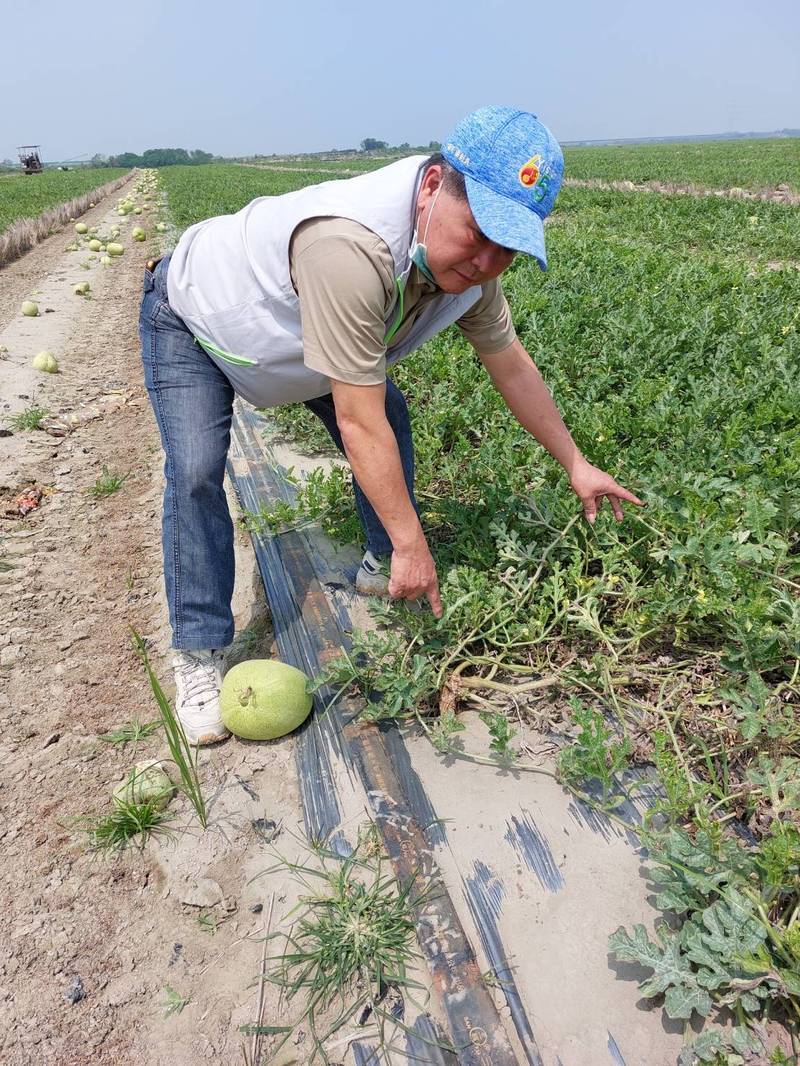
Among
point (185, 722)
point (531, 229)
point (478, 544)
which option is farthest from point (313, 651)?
point (531, 229)

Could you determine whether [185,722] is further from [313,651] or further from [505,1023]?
[505,1023]

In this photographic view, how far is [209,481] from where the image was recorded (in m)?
2.42

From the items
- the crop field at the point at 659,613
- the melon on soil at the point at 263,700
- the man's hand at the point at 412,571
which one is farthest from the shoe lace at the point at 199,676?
the man's hand at the point at 412,571

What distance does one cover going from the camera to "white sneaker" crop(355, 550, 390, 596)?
3057mm

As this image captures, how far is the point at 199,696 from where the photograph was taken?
254cm

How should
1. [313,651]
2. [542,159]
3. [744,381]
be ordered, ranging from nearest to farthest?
[542,159] → [313,651] → [744,381]

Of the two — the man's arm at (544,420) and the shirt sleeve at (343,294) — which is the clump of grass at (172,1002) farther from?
the man's arm at (544,420)

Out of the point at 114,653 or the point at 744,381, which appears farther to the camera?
the point at 744,381

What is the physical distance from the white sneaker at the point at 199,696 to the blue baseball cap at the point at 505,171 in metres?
1.74

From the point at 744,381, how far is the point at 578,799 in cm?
295

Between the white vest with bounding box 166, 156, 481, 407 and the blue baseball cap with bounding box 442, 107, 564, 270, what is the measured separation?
0.18 m

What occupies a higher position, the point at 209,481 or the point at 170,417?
the point at 170,417

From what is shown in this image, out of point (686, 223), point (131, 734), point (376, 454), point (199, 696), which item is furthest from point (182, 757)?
point (686, 223)

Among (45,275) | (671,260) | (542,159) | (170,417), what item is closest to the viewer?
(542,159)
